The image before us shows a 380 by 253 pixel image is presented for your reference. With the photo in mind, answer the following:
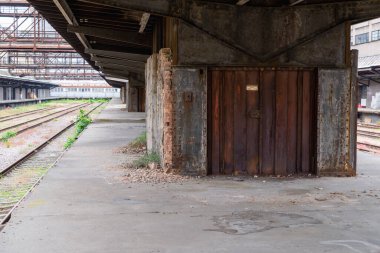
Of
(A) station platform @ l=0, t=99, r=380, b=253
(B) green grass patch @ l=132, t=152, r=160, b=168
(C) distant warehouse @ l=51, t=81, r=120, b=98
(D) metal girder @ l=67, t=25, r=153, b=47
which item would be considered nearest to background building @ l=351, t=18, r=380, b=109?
(D) metal girder @ l=67, t=25, r=153, b=47

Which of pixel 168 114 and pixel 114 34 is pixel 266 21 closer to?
pixel 168 114

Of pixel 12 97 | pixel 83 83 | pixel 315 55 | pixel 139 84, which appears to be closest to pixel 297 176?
pixel 315 55

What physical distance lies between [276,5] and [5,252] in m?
6.58

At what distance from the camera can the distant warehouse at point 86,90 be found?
10494 cm

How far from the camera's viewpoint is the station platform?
5.30 m

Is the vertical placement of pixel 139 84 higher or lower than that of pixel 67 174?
higher

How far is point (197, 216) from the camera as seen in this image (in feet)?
21.4

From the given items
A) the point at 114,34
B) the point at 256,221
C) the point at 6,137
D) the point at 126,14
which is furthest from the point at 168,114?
the point at 6,137

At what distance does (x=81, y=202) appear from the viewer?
7.36 metres

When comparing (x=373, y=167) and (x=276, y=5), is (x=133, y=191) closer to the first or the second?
(x=276, y=5)

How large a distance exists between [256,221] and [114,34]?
9.70 meters

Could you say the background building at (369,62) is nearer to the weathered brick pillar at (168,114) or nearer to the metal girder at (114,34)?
the metal girder at (114,34)

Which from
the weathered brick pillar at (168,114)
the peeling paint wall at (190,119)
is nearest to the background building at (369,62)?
the peeling paint wall at (190,119)

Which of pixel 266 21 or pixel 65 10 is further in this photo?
pixel 65 10
